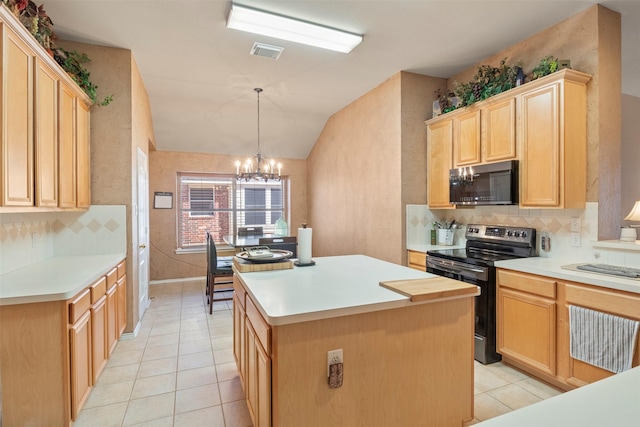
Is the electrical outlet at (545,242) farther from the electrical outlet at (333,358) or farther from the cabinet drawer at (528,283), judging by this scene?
the electrical outlet at (333,358)

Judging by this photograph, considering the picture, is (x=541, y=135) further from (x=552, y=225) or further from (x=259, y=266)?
(x=259, y=266)

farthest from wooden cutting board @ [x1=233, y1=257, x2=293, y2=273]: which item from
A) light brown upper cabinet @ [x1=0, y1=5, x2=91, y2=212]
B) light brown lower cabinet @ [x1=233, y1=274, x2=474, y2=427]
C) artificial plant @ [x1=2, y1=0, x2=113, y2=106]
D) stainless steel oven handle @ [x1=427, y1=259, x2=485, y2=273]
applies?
artificial plant @ [x1=2, y1=0, x2=113, y2=106]

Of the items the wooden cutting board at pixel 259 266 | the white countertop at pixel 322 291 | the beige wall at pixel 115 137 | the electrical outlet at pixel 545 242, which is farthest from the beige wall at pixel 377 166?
the beige wall at pixel 115 137

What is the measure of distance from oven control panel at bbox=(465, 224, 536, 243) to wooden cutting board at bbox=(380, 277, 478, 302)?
1.51 meters

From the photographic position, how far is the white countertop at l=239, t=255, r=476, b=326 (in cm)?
140

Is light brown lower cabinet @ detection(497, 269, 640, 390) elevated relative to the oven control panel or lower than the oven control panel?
lower

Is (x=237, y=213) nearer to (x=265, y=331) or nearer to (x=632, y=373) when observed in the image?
(x=265, y=331)

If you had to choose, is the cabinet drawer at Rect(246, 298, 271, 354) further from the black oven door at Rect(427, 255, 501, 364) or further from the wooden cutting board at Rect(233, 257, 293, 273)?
the black oven door at Rect(427, 255, 501, 364)

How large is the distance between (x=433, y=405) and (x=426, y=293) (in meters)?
0.60

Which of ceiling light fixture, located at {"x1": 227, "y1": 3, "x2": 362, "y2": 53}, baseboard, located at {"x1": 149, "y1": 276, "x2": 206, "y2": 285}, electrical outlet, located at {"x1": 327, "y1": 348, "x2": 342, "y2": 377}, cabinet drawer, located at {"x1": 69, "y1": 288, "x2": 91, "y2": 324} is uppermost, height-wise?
ceiling light fixture, located at {"x1": 227, "y1": 3, "x2": 362, "y2": 53}

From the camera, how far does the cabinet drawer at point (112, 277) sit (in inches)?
101

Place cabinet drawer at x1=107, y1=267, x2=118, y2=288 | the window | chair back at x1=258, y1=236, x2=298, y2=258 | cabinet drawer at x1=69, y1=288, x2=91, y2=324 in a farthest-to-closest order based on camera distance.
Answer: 1. the window
2. chair back at x1=258, y1=236, x2=298, y2=258
3. cabinet drawer at x1=107, y1=267, x2=118, y2=288
4. cabinet drawer at x1=69, y1=288, x2=91, y2=324

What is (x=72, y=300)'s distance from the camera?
6.16 ft

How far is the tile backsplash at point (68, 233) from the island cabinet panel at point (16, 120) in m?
0.68
